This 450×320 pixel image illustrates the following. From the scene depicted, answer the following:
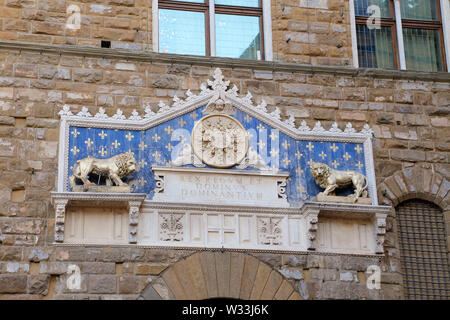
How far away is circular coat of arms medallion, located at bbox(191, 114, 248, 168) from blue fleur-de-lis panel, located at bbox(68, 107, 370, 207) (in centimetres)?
9

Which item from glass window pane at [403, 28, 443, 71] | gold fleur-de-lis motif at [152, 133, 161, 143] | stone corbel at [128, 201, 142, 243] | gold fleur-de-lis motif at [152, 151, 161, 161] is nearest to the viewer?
stone corbel at [128, 201, 142, 243]

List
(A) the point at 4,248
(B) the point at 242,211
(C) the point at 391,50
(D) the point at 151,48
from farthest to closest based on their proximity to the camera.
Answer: (C) the point at 391,50
(D) the point at 151,48
(B) the point at 242,211
(A) the point at 4,248

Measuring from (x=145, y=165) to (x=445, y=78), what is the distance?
4.76 m

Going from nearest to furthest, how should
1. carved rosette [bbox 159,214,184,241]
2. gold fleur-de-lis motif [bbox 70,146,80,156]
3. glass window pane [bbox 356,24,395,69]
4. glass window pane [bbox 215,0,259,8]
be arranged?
carved rosette [bbox 159,214,184,241], gold fleur-de-lis motif [bbox 70,146,80,156], glass window pane [bbox 215,0,259,8], glass window pane [bbox 356,24,395,69]

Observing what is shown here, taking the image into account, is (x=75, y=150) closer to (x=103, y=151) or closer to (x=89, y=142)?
(x=89, y=142)

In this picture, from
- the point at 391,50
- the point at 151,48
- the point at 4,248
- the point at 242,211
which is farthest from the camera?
the point at 391,50

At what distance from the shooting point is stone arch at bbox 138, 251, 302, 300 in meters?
11.6

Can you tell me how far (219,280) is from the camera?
463 inches

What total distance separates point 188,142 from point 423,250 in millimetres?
3579

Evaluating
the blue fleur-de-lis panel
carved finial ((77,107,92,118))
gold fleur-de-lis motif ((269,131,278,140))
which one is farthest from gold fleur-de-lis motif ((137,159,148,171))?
gold fleur-de-lis motif ((269,131,278,140))

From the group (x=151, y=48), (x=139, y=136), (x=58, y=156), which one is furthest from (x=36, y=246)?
(x=151, y=48)

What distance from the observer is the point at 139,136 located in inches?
484

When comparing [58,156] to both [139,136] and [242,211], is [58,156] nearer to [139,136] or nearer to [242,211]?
[139,136]

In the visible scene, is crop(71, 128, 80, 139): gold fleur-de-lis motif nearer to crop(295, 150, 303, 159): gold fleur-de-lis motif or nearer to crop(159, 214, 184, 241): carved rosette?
crop(159, 214, 184, 241): carved rosette
